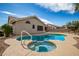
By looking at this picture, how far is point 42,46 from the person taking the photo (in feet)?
8.29

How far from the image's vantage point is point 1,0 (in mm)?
2545

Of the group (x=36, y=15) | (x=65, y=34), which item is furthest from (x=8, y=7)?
(x=65, y=34)

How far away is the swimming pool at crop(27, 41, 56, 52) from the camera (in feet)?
8.23

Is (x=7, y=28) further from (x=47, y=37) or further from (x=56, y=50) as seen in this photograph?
(x=56, y=50)

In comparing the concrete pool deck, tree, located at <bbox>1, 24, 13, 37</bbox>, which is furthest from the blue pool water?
tree, located at <bbox>1, 24, 13, 37</bbox>

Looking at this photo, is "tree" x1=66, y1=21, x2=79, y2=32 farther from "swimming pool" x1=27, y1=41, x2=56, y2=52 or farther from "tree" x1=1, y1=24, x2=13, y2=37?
"tree" x1=1, y1=24, x2=13, y2=37

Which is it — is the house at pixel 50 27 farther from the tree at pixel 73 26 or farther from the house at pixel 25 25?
the tree at pixel 73 26

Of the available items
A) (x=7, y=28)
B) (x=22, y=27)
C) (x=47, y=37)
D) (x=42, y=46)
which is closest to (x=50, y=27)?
(x=47, y=37)

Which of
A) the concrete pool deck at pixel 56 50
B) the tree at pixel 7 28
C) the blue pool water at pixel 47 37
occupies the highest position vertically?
the tree at pixel 7 28

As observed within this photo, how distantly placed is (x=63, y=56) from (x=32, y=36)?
0.55 metres

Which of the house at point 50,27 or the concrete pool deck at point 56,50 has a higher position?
the house at point 50,27

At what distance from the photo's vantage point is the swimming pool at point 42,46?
2.51 m

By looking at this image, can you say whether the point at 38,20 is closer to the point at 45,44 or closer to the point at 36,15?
the point at 36,15

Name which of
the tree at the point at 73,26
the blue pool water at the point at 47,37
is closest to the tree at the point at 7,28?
the blue pool water at the point at 47,37
